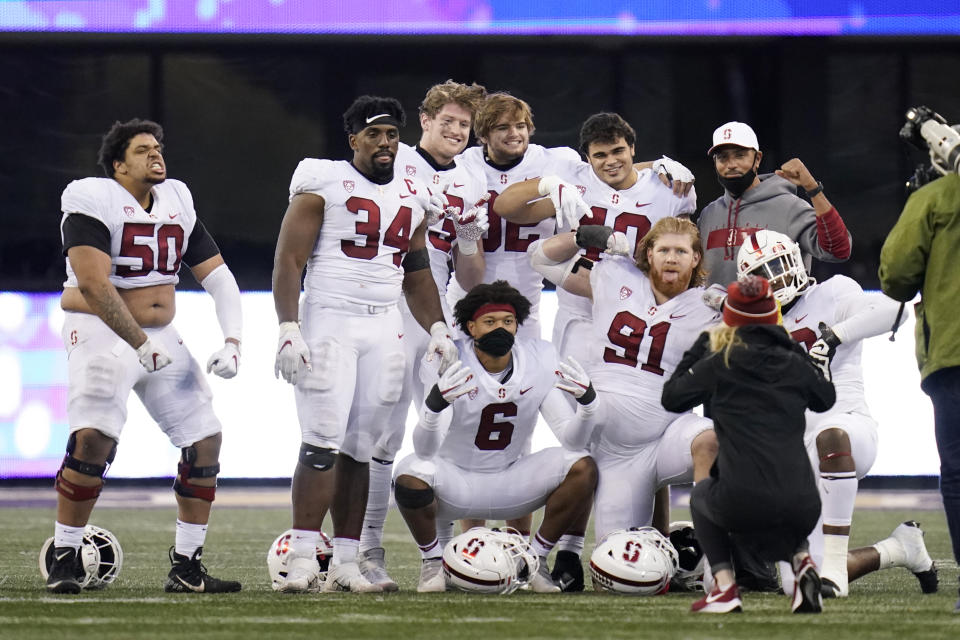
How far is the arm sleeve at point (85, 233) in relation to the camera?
18.2 feet

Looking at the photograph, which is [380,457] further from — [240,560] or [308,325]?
[240,560]

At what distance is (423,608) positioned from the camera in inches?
194

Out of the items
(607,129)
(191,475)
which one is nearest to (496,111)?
(607,129)

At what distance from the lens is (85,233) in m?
5.54

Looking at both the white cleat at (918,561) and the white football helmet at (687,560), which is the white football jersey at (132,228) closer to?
the white football helmet at (687,560)

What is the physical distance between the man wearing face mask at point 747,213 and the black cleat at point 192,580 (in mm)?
2212

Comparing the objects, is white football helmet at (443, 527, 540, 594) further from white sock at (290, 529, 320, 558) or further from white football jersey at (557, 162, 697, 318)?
white football jersey at (557, 162, 697, 318)

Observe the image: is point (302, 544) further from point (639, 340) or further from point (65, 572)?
point (639, 340)

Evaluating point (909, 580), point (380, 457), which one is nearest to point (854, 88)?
point (909, 580)

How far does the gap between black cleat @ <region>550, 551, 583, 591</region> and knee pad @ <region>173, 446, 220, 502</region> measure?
52.4 inches

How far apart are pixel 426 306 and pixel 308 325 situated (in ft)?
1.64

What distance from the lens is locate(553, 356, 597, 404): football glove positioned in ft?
18.1

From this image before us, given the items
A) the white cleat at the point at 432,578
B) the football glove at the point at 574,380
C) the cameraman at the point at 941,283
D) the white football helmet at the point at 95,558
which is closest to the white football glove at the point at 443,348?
the football glove at the point at 574,380

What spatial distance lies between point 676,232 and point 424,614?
192 centimetres
